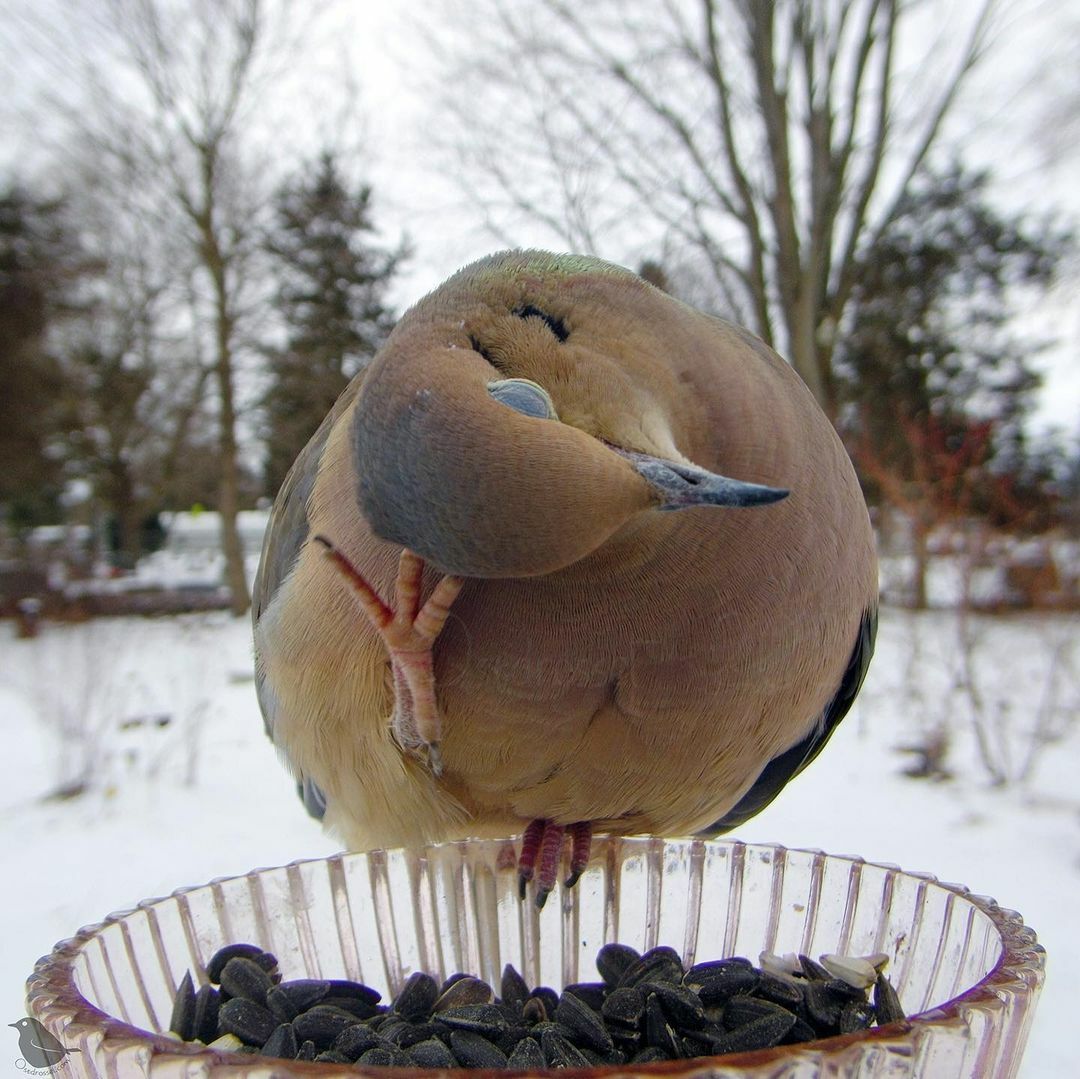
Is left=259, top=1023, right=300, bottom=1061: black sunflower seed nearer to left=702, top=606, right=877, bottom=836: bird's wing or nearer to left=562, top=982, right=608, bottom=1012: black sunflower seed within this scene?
left=562, top=982, right=608, bottom=1012: black sunflower seed

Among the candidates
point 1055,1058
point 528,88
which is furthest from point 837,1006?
point 528,88

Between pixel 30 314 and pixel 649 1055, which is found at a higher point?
pixel 30 314

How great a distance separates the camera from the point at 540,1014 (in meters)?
1.18

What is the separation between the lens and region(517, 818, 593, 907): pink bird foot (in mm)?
1429

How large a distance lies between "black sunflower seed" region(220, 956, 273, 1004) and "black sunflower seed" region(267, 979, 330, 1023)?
0.03 ft

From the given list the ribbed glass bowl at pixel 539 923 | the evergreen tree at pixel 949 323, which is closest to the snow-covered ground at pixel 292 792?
the ribbed glass bowl at pixel 539 923

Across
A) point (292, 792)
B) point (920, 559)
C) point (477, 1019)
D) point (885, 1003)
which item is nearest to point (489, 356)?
point (477, 1019)

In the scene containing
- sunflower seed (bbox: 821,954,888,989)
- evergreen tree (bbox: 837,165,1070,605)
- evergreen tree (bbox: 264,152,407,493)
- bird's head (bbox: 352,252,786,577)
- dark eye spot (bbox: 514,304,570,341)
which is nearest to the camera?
bird's head (bbox: 352,252,786,577)

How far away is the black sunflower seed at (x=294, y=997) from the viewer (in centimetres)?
115

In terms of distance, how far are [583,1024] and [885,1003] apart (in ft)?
1.06

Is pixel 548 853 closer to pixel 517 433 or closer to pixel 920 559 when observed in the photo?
pixel 517 433

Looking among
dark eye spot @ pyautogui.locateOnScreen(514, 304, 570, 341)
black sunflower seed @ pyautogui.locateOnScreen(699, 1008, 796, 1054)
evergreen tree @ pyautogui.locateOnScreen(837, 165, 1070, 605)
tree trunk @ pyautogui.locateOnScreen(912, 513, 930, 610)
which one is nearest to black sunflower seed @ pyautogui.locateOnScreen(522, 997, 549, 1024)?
black sunflower seed @ pyautogui.locateOnScreen(699, 1008, 796, 1054)

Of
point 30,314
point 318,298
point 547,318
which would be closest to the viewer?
point 547,318

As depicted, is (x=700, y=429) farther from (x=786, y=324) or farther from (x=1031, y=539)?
(x=1031, y=539)
